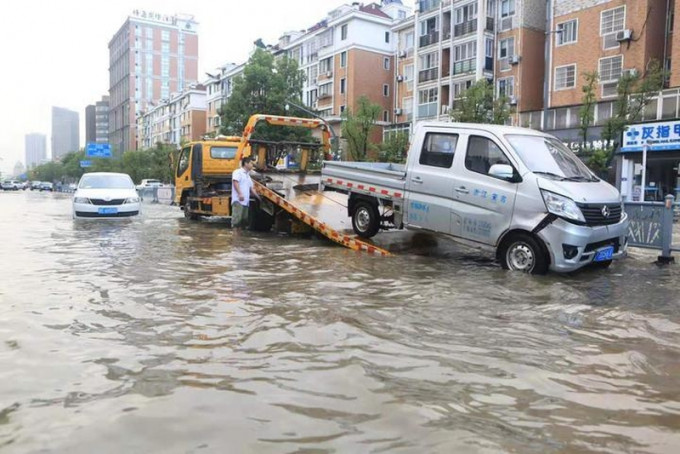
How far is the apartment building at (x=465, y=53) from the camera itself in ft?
117

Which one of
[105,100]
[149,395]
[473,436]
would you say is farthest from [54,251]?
[105,100]

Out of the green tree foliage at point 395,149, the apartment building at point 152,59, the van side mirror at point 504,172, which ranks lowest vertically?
the van side mirror at point 504,172

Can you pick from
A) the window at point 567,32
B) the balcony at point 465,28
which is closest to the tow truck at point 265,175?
the window at point 567,32

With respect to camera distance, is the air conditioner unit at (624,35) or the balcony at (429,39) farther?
the balcony at (429,39)

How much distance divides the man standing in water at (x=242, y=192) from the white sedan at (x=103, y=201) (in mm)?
4555

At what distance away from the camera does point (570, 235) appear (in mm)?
7562

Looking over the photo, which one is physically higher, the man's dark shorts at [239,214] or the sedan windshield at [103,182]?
the sedan windshield at [103,182]

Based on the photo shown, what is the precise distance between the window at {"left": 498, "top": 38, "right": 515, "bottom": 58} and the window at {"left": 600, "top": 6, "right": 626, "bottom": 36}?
6.50 meters

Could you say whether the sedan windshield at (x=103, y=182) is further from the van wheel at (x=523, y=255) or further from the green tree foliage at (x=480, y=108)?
the green tree foliage at (x=480, y=108)

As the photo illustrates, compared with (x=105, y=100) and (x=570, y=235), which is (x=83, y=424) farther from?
(x=105, y=100)

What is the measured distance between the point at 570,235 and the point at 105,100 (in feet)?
596

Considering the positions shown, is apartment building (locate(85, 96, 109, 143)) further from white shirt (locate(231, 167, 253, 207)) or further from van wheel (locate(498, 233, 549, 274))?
van wheel (locate(498, 233, 549, 274))

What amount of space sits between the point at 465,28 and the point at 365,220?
31.7m

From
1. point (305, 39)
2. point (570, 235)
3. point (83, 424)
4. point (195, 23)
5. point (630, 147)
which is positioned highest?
point (195, 23)
